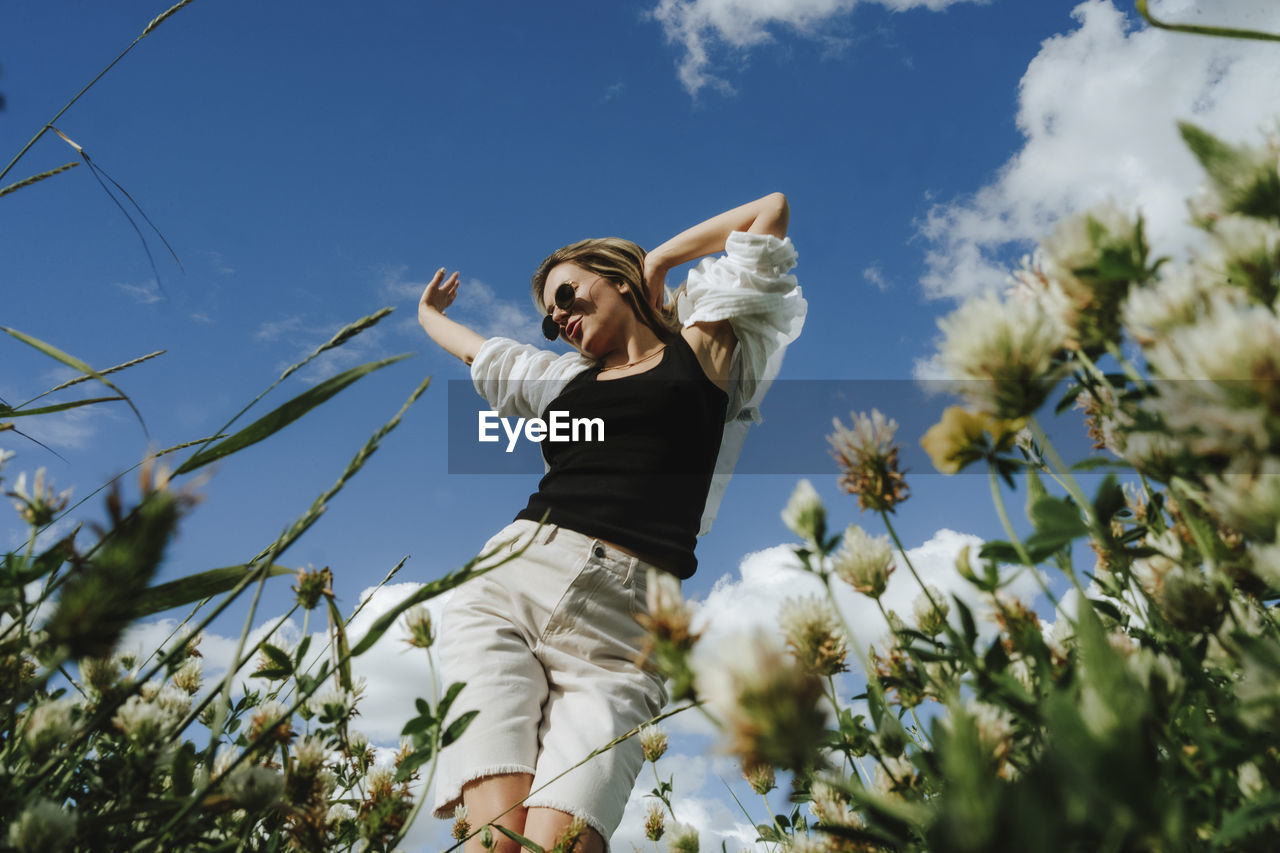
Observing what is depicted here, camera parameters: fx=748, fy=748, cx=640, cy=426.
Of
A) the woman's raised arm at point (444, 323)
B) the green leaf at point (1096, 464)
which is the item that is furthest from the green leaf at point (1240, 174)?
the woman's raised arm at point (444, 323)

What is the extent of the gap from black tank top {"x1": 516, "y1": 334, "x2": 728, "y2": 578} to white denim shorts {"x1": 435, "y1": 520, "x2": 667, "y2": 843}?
0.30ft

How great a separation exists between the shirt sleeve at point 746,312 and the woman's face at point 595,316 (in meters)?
0.26

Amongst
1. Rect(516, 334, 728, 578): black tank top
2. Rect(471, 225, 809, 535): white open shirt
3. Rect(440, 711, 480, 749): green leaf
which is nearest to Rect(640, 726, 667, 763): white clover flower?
Rect(516, 334, 728, 578): black tank top

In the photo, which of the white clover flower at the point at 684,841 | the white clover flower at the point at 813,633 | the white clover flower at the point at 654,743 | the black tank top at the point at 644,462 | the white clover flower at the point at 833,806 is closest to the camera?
the white clover flower at the point at 813,633

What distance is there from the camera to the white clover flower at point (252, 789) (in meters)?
0.55

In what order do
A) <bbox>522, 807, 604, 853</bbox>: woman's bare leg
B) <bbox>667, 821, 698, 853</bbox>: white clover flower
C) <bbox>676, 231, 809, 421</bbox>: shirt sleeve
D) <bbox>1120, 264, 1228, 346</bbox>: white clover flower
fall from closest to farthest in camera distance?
<bbox>1120, 264, 1228, 346</bbox>: white clover flower < <bbox>667, 821, 698, 853</bbox>: white clover flower < <bbox>522, 807, 604, 853</bbox>: woman's bare leg < <bbox>676, 231, 809, 421</bbox>: shirt sleeve

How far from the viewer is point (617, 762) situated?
175 centimetres

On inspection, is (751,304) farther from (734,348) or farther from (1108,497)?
(1108,497)

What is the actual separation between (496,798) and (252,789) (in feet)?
4.10

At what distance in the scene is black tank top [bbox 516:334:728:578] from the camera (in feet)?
7.19

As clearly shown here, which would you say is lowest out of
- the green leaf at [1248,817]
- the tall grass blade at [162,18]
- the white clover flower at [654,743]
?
the green leaf at [1248,817]

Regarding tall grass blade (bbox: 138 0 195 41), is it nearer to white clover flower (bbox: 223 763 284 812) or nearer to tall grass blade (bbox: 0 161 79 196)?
tall grass blade (bbox: 0 161 79 196)

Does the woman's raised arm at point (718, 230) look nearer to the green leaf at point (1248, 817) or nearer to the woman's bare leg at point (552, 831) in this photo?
the woman's bare leg at point (552, 831)

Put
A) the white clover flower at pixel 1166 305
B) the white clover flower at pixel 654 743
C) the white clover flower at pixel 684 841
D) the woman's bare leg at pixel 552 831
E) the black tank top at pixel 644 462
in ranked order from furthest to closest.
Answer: the black tank top at pixel 644 462
the white clover flower at pixel 654 743
the woman's bare leg at pixel 552 831
the white clover flower at pixel 684 841
the white clover flower at pixel 1166 305
